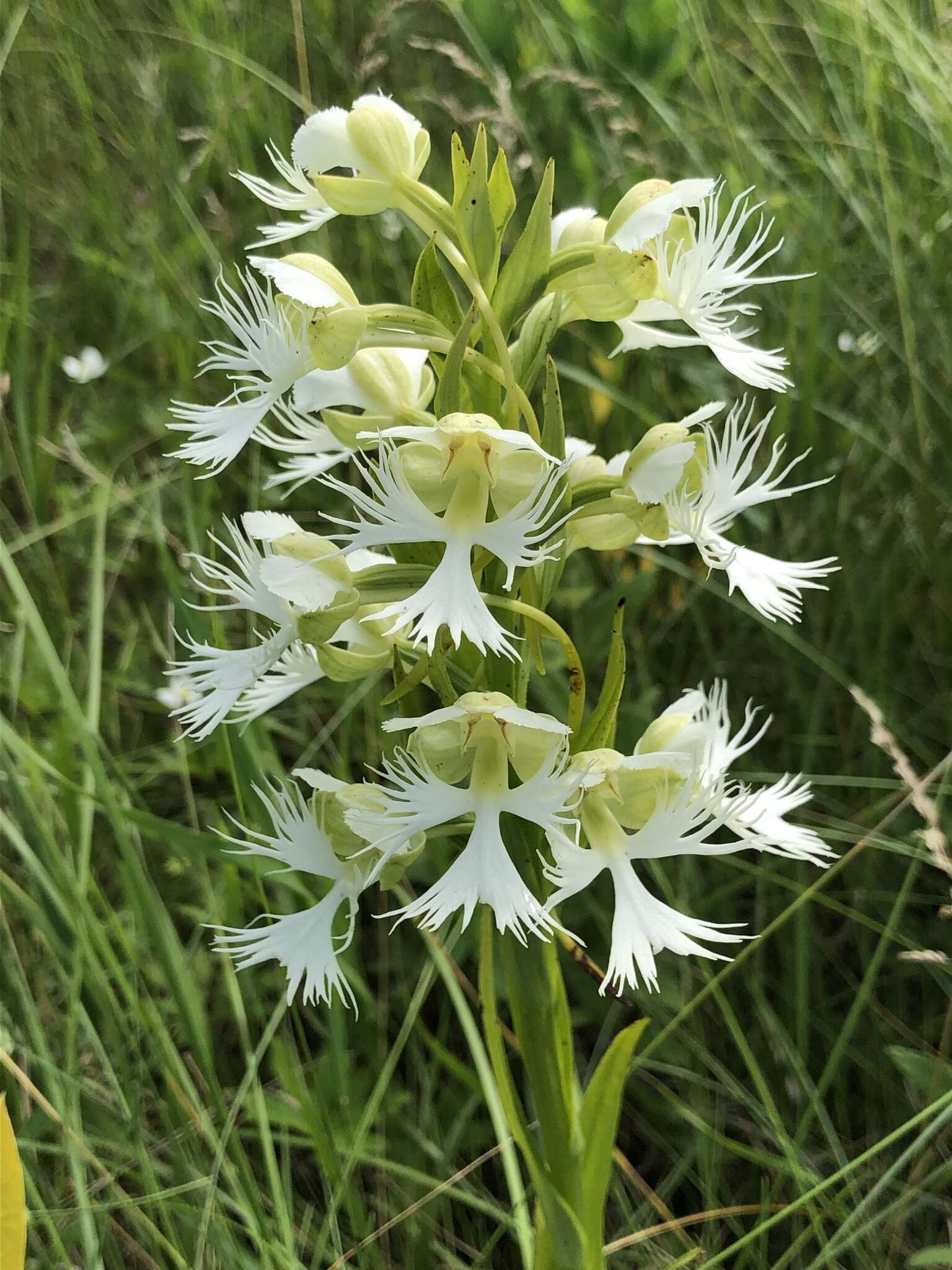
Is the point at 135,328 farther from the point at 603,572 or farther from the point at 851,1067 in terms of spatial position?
the point at 851,1067

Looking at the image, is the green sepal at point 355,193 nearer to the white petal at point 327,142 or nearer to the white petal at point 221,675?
the white petal at point 327,142

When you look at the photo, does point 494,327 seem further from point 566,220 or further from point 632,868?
point 632,868

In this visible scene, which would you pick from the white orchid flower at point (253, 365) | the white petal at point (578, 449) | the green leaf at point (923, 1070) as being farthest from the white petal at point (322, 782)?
the green leaf at point (923, 1070)

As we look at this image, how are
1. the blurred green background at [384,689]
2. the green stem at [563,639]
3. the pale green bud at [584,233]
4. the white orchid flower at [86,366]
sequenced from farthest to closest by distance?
the white orchid flower at [86,366] < the blurred green background at [384,689] < the pale green bud at [584,233] < the green stem at [563,639]

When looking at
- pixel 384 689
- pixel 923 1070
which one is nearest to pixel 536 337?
pixel 384 689

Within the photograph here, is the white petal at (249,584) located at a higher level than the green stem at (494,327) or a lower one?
lower

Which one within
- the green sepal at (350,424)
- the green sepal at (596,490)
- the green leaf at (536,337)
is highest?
the green leaf at (536,337)
